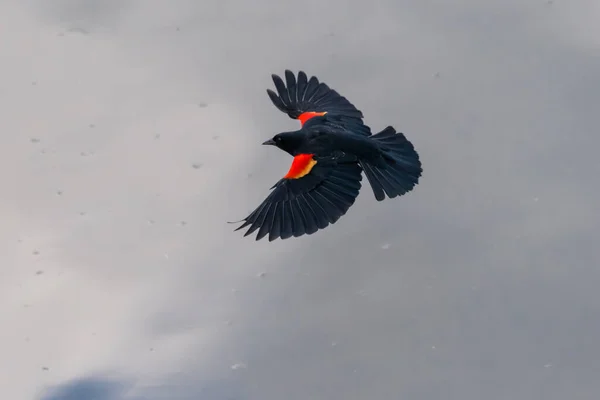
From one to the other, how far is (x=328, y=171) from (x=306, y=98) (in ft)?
2.10

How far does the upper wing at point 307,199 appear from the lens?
3393 millimetres

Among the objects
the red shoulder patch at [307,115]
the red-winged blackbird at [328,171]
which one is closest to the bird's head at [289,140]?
the red-winged blackbird at [328,171]

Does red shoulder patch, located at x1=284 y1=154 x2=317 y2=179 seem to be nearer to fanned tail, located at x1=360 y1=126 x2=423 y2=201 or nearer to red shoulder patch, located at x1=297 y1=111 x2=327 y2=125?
fanned tail, located at x1=360 y1=126 x2=423 y2=201

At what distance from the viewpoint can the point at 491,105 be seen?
167 inches

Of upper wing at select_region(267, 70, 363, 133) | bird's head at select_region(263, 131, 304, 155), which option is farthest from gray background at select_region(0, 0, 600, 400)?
bird's head at select_region(263, 131, 304, 155)

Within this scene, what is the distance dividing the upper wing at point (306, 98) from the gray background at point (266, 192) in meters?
0.16

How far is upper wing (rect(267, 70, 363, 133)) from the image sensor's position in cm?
405

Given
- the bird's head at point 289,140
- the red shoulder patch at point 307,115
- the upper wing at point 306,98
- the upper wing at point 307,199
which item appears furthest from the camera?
the upper wing at point 306,98

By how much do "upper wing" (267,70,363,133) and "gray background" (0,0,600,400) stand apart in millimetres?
163

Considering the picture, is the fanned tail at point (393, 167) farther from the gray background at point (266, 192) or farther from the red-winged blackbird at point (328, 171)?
the gray background at point (266, 192)

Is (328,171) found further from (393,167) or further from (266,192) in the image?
(266,192)

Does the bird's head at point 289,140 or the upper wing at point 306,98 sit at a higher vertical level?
the upper wing at point 306,98

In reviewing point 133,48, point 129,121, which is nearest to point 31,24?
point 133,48

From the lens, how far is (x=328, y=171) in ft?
11.7
